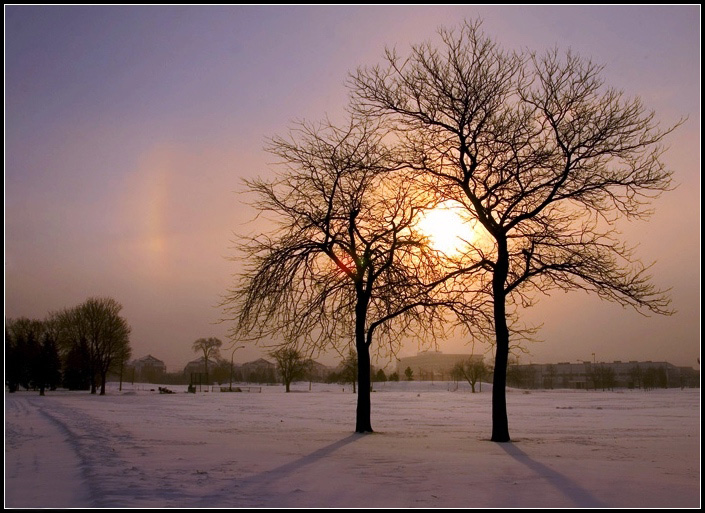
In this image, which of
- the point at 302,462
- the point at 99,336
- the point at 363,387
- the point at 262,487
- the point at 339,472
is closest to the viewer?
the point at 262,487

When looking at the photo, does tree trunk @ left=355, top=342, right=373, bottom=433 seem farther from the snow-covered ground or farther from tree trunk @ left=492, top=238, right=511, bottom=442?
tree trunk @ left=492, top=238, right=511, bottom=442

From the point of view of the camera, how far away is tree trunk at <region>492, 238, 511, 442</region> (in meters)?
17.3

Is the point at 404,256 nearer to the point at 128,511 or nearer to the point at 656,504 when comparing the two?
the point at 656,504

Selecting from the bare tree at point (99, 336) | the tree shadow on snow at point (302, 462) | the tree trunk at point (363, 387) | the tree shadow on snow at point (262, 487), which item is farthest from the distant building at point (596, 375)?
the tree shadow on snow at point (262, 487)

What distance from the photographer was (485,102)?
17.7 m

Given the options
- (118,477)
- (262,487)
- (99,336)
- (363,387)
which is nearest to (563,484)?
(262,487)

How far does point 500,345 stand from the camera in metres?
17.3

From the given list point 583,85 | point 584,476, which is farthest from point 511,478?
point 583,85

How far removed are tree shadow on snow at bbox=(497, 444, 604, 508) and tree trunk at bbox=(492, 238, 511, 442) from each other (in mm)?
3945

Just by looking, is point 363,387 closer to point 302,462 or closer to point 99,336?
point 302,462

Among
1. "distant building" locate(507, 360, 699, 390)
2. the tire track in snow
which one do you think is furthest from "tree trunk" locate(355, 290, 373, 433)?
"distant building" locate(507, 360, 699, 390)

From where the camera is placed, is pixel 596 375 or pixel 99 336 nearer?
pixel 99 336

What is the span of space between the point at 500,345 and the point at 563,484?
758 cm

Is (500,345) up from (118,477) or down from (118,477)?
up
